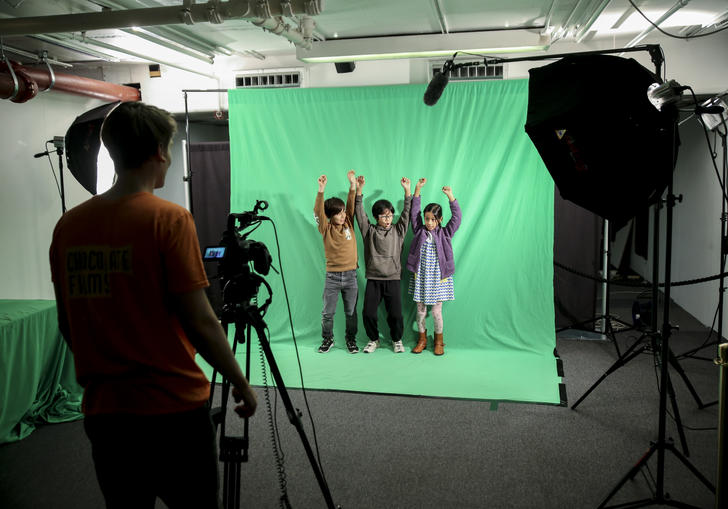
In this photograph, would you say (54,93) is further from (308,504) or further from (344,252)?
(308,504)

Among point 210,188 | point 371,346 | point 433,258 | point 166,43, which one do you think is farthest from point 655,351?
point 210,188

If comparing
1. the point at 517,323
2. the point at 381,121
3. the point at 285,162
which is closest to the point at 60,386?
the point at 285,162

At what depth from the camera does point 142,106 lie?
3.90 feet

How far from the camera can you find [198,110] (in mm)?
5625

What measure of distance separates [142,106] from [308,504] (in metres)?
1.85

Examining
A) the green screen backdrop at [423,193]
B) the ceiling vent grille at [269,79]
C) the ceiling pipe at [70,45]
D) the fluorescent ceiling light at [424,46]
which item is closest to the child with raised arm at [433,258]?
the green screen backdrop at [423,193]

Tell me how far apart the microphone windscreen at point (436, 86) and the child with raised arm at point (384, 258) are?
2.98ft

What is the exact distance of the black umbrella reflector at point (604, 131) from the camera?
196 centimetres

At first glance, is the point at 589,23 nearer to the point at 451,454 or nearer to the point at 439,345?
the point at 439,345

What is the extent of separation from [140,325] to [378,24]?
150 inches

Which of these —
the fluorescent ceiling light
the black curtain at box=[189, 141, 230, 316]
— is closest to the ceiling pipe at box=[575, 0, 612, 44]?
the fluorescent ceiling light

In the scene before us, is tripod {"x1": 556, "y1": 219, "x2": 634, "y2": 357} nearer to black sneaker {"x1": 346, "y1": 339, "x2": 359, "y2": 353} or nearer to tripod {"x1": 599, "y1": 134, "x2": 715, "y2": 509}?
black sneaker {"x1": 346, "y1": 339, "x2": 359, "y2": 353}

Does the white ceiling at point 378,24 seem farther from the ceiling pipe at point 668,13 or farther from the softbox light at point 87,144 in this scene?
the softbox light at point 87,144

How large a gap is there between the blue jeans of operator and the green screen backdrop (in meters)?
0.15
